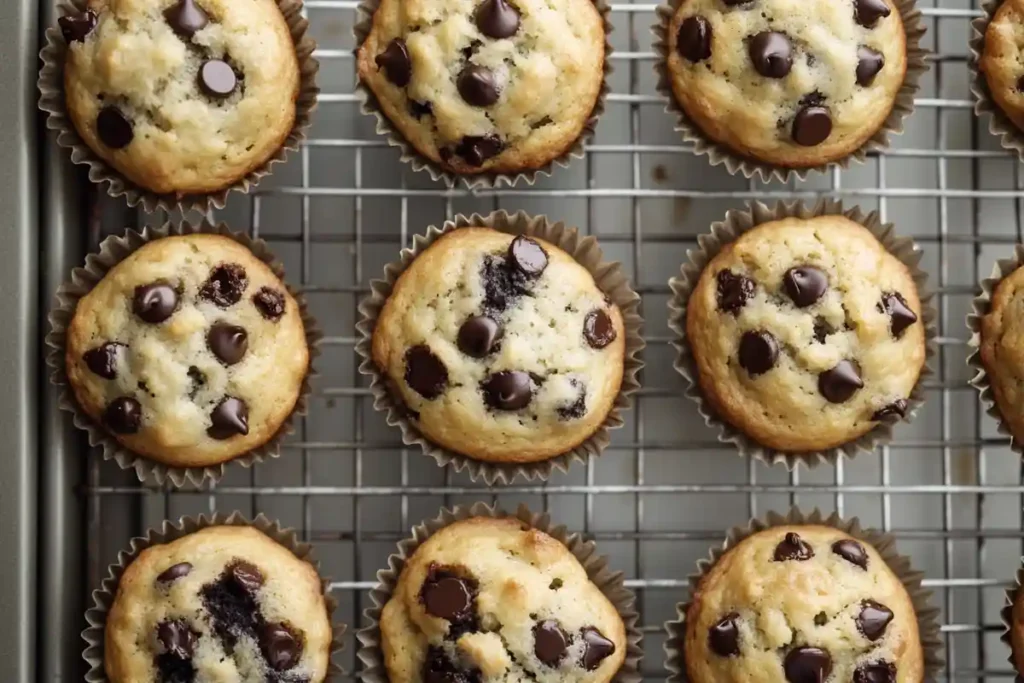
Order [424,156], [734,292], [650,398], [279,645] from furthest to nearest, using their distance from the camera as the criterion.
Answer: [650,398], [424,156], [734,292], [279,645]

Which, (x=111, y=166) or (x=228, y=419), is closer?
(x=228, y=419)

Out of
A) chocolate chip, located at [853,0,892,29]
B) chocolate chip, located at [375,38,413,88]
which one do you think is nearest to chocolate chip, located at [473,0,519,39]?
chocolate chip, located at [375,38,413,88]

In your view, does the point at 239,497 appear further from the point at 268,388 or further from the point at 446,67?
the point at 446,67

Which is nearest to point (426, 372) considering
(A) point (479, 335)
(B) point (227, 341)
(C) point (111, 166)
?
(A) point (479, 335)

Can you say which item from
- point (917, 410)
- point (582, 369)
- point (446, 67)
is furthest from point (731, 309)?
point (446, 67)

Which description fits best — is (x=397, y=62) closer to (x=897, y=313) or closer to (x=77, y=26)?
(x=77, y=26)

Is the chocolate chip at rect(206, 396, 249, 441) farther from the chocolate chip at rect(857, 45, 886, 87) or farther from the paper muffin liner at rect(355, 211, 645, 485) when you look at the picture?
the chocolate chip at rect(857, 45, 886, 87)
